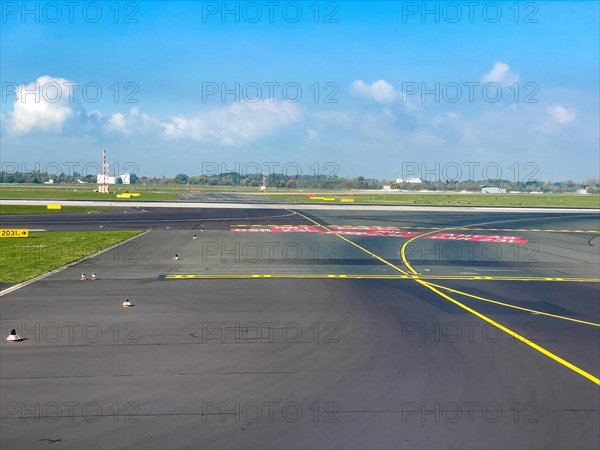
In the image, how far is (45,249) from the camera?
119 ft

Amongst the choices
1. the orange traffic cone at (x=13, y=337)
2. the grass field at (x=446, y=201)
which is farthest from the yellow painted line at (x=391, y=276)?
the grass field at (x=446, y=201)

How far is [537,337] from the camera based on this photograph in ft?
53.6

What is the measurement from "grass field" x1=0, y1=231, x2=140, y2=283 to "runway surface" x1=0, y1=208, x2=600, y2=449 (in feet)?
6.28

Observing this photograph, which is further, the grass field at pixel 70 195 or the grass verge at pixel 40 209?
the grass field at pixel 70 195

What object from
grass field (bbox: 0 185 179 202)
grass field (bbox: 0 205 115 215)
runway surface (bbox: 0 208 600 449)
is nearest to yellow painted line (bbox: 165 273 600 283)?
runway surface (bbox: 0 208 600 449)

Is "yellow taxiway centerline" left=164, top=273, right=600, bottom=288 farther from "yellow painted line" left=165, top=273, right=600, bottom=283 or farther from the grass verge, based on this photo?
the grass verge

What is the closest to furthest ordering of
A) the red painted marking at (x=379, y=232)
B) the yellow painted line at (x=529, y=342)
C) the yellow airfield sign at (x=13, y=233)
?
the yellow painted line at (x=529, y=342), the yellow airfield sign at (x=13, y=233), the red painted marking at (x=379, y=232)

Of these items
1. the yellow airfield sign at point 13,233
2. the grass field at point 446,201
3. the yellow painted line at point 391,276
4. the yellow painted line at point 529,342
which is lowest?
the yellow painted line at point 529,342

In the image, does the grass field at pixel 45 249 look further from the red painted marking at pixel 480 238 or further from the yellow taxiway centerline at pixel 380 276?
the red painted marking at pixel 480 238

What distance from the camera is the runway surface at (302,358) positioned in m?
9.80

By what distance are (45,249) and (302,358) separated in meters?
28.2

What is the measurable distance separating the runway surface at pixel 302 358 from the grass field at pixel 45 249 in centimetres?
191

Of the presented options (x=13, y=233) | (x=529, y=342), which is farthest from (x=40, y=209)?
(x=529, y=342)

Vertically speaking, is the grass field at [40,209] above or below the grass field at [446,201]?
below
